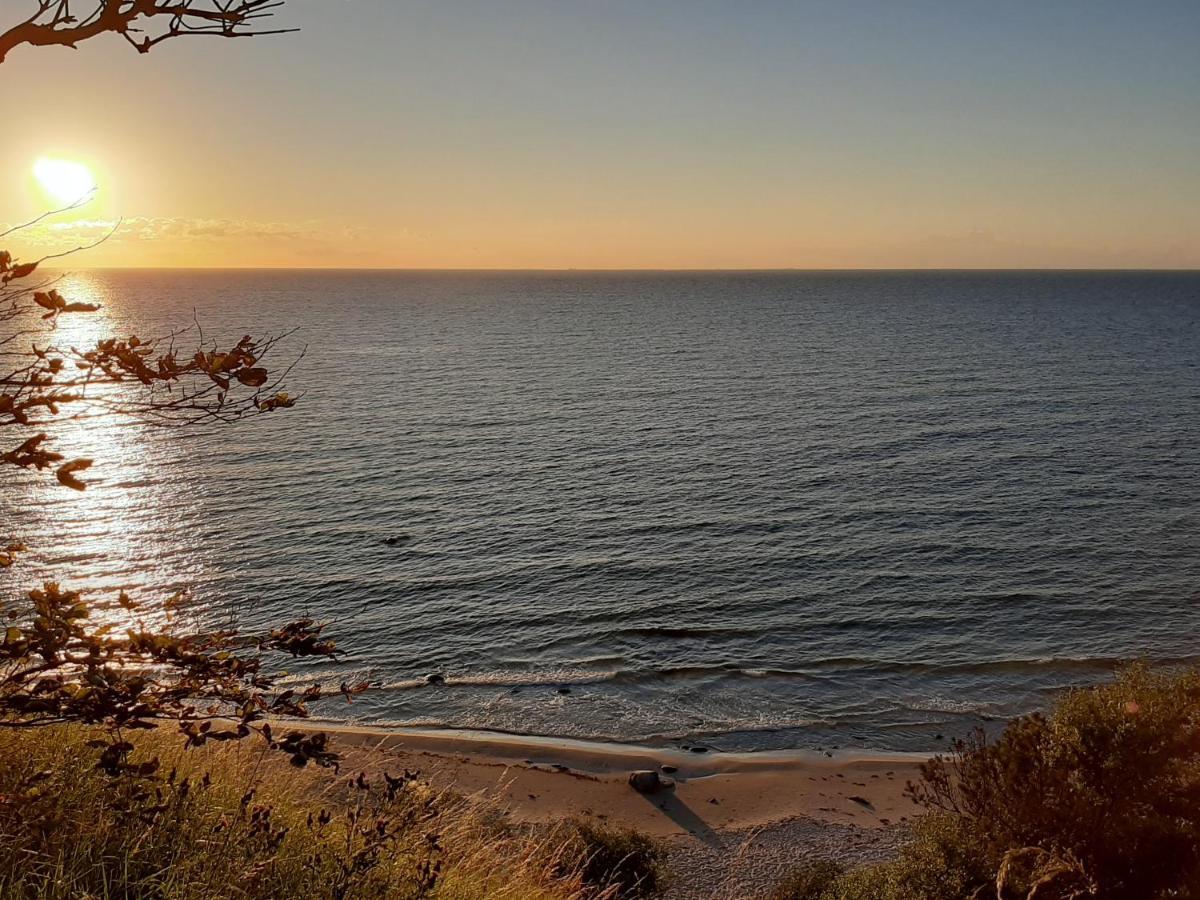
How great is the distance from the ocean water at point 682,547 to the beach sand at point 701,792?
1.24 metres

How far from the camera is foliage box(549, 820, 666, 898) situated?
2108 cm

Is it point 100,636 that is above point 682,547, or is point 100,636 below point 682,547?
above

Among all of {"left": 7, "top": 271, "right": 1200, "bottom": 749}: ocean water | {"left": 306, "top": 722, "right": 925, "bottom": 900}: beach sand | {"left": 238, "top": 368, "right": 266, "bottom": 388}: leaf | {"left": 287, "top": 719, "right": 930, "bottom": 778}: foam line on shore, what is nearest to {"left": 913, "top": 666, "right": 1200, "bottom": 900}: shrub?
{"left": 306, "top": 722, "right": 925, "bottom": 900}: beach sand

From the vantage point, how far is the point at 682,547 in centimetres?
4462

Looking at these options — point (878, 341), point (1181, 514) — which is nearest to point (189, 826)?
point (1181, 514)

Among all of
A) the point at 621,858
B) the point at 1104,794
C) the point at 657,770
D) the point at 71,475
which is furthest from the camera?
the point at 657,770

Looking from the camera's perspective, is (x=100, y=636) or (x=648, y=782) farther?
(x=648, y=782)

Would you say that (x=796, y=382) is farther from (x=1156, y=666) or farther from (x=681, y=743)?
(x=681, y=743)

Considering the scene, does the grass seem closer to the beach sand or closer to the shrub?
the shrub

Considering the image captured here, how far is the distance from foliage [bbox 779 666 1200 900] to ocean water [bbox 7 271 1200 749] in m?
14.7

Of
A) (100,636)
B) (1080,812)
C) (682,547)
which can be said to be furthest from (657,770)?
(100,636)

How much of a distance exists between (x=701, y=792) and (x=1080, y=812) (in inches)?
590

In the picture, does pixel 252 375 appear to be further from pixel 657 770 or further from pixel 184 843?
pixel 657 770

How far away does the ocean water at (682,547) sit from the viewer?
109 ft
